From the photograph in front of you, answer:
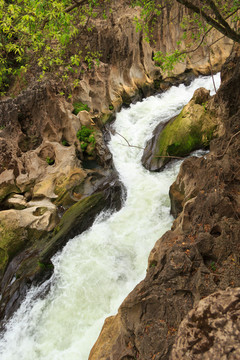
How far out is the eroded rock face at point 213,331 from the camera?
50.9 inches

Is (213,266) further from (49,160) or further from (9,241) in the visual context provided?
(49,160)

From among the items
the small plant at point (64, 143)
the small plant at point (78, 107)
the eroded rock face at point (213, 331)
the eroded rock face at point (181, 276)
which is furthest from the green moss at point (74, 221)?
the eroded rock face at point (213, 331)

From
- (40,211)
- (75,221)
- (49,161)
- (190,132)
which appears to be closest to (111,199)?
(75,221)

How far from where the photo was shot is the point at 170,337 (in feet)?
9.38

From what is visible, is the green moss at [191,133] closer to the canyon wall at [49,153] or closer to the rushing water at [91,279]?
the rushing water at [91,279]

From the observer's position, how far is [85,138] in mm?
10469

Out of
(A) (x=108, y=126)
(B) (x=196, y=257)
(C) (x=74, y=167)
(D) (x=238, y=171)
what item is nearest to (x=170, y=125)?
(A) (x=108, y=126)

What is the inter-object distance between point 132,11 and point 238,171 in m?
16.4

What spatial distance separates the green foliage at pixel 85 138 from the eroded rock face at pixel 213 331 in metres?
9.30

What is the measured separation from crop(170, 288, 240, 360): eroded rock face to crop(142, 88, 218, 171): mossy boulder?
27.2 feet

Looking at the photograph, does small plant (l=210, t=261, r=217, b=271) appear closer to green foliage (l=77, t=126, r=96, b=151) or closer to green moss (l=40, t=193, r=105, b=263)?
green moss (l=40, t=193, r=105, b=263)

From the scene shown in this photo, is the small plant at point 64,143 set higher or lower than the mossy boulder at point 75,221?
higher

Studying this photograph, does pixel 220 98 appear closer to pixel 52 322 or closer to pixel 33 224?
pixel 33 224

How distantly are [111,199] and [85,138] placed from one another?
341 cm
